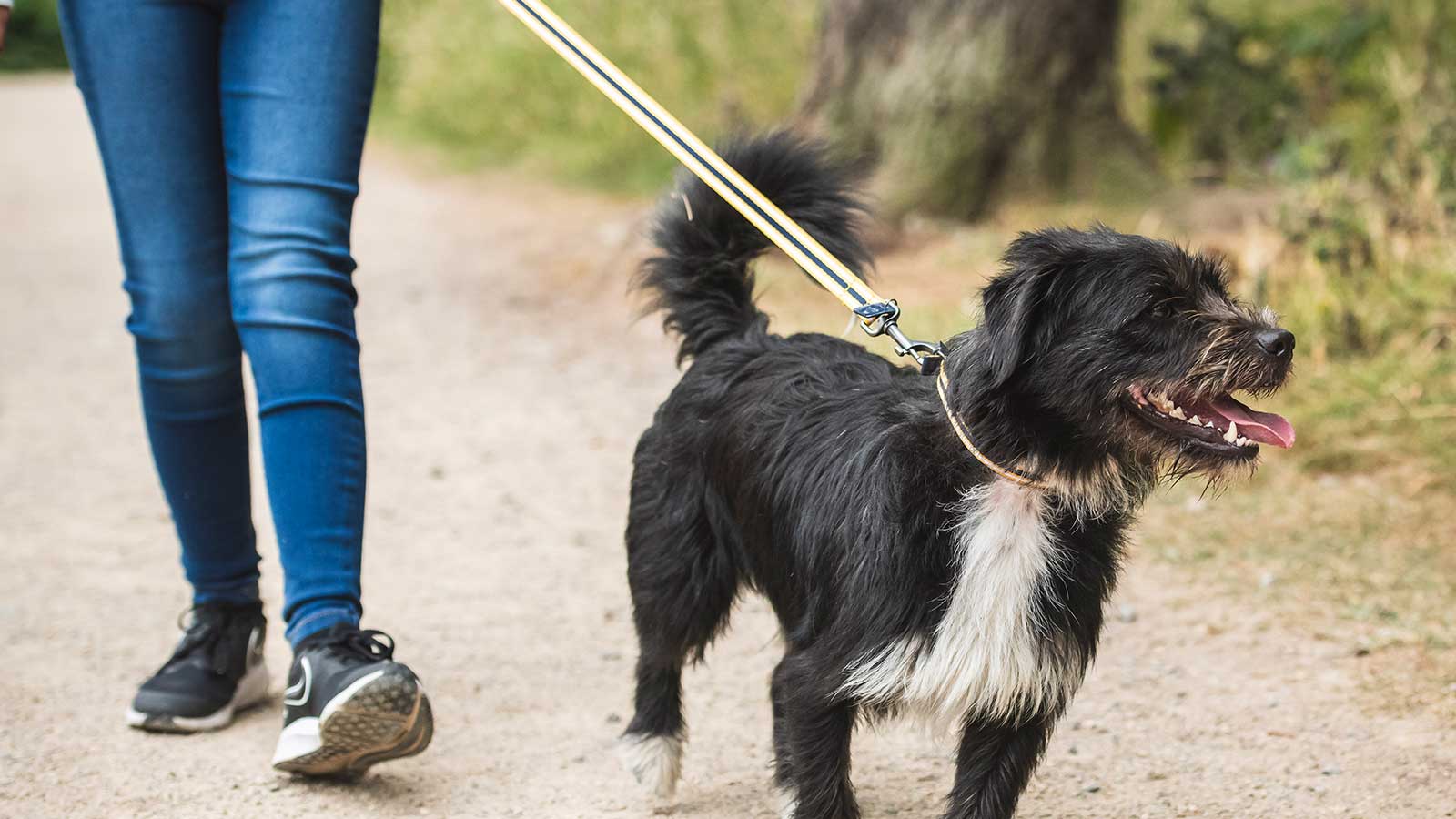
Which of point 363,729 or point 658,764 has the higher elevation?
point 658,764

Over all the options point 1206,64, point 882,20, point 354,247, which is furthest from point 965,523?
point 354,247

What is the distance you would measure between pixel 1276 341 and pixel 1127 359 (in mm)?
234

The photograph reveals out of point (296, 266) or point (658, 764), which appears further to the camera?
point (658, 764)

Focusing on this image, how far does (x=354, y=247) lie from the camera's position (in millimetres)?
10586

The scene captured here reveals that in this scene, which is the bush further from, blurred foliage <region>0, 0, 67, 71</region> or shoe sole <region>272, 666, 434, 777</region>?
blurred foliage <region>0, 0, 67, 71</region>

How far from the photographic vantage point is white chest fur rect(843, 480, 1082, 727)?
249cm

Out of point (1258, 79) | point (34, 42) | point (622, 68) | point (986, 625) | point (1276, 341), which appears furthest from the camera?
point (34, 42)

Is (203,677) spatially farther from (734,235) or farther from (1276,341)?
(1276,341)

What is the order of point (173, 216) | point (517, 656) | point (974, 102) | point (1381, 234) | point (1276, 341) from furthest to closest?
point (974, 102)
point (1381, 234)
point (517, 656)
point (173, 216)
point (1276, 341)

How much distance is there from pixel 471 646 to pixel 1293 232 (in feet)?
12.9

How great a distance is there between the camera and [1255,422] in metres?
2.46

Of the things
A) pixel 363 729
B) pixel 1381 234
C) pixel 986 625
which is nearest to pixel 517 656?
pixel 363 729

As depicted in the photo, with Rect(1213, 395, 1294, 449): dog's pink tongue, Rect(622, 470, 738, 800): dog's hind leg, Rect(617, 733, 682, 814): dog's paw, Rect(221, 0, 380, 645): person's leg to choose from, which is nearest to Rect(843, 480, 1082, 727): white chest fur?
Rect(1213, 395, 1294, 449): dog's pink tongue

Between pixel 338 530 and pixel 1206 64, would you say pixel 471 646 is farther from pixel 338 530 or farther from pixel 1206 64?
pixel 1206 64
